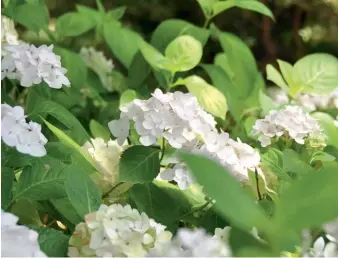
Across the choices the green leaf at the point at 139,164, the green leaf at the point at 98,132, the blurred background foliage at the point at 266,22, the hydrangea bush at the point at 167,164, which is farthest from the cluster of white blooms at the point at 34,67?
the blurred background foliage at the point at 266,22

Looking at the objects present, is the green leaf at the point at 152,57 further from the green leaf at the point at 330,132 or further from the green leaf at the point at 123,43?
the green leaf at the point at 330,132

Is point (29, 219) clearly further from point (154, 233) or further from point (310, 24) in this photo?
point (310, 24)

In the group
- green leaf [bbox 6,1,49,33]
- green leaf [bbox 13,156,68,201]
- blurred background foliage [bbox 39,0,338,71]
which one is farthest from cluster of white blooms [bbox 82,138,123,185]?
blurred background foliage [bbox 39,0,338,71]

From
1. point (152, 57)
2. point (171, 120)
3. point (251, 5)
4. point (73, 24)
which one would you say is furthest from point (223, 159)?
point (73, 24)

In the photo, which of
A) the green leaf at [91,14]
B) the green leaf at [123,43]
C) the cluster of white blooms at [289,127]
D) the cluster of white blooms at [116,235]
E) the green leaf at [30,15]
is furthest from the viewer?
the green leaf at [91,14]

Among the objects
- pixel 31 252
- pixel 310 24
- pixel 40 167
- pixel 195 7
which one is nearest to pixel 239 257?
pixel 31 252

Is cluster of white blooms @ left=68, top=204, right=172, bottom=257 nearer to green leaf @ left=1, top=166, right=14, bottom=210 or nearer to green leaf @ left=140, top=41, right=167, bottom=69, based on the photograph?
green leaf @ left=1, top=166, right=14, bottom=210
